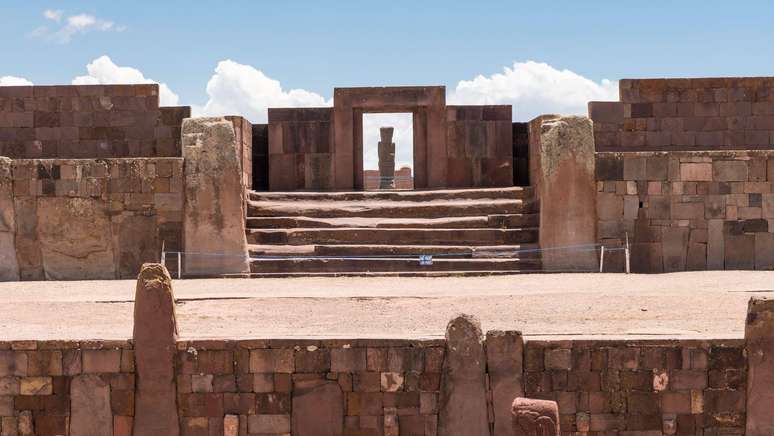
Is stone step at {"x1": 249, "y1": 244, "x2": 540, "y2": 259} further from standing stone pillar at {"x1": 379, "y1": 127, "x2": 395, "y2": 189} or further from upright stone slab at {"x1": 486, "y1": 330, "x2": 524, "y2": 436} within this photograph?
standing stone pillar at {"x1": 379, "y1": 127, "x2": 395, "y2": 189}

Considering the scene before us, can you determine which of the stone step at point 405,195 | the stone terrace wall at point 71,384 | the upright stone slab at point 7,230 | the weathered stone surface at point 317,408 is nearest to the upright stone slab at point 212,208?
the stone step at point 405,195

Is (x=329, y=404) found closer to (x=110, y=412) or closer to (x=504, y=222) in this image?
(x=110, y=412)

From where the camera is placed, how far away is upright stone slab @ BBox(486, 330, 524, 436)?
23.9 ft

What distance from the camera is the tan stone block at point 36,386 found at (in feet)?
24.5

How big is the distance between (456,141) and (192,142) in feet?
17.8

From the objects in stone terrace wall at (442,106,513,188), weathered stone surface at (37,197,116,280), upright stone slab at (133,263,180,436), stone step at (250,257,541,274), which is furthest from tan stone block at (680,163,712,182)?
upright stone slab at (133,263,180,436)

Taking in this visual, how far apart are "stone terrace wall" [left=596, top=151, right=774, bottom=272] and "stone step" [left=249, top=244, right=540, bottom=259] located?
1.22 meters

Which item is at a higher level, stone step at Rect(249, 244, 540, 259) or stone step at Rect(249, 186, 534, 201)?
stone step at Rect(249, 186, 534, 201)

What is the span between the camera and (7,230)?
1269cm

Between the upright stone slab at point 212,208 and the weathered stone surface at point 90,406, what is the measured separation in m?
5.14

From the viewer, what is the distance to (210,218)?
12773 mm

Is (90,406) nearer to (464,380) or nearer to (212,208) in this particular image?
(464,380)

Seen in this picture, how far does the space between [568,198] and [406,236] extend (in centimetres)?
230

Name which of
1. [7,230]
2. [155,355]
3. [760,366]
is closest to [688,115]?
[760,366]
